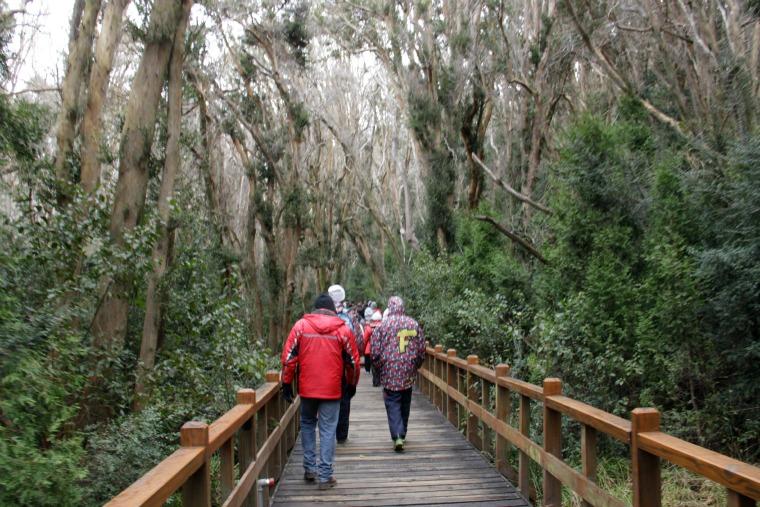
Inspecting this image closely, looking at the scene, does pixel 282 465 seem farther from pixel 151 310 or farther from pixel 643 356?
pixel 643 356

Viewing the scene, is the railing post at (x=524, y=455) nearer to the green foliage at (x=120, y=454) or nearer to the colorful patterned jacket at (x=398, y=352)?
the colorful patterned jacket at (x=398, y=352)

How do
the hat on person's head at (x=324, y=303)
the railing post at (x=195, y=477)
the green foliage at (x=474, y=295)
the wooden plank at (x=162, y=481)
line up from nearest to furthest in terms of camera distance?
the wooden plank at (x=162, y=481), the railing post at (x=195, y=477), the hat on person's head at (x=324, y=303), the green foliage at (x=474, y=295)

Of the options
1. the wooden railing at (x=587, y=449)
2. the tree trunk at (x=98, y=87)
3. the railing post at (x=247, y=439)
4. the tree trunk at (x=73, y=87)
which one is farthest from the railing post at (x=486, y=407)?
the tree trunk at (x=73, y=87)

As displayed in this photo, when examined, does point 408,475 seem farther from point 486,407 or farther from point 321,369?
point 321,369

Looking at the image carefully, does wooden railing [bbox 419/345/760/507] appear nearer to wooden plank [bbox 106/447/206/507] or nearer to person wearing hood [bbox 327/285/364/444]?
person wearing hood [bbox 327/285/364/444]

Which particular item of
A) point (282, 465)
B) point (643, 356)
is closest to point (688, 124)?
point (643, 356)

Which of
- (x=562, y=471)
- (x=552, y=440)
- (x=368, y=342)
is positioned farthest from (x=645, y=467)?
(x=368, y=342)

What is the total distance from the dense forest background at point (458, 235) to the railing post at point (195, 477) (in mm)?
959

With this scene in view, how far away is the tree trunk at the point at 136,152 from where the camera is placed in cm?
818

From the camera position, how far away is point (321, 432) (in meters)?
6.28

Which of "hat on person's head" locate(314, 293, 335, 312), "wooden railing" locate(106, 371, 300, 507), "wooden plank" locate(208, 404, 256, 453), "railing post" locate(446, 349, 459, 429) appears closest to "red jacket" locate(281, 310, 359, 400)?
"hat on person's head" locate(314, 293, 335, 312)

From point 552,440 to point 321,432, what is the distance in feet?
7.06

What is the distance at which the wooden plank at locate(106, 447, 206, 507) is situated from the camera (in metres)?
2.57

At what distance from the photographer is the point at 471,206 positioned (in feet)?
61.1
